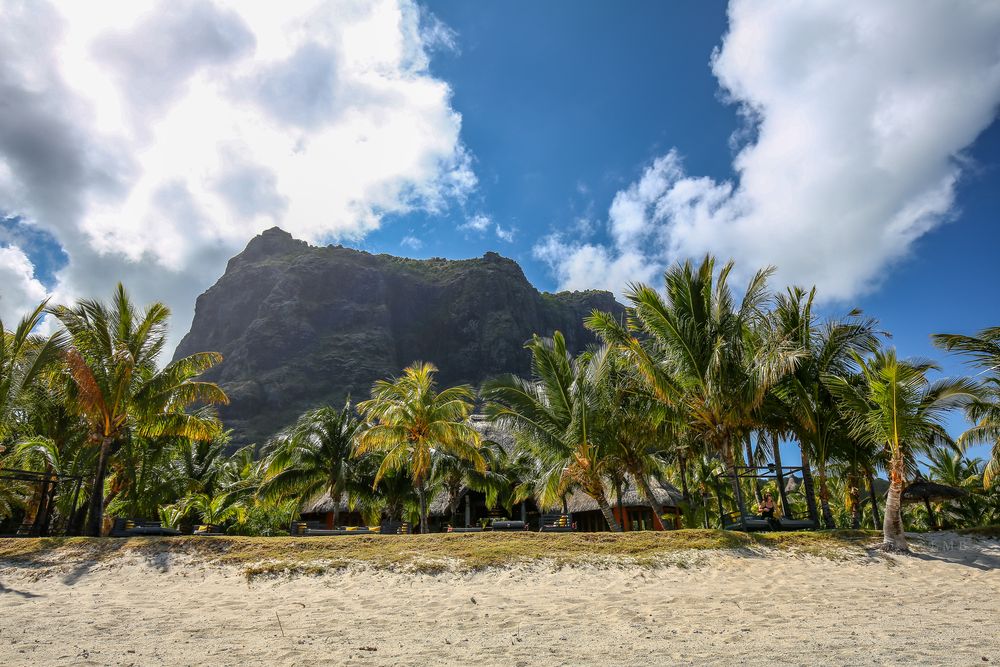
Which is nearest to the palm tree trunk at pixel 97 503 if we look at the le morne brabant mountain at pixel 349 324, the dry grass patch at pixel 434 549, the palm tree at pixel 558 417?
the dry grass patch at pixel 434 549

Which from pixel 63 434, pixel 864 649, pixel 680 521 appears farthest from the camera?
pixel 680 521

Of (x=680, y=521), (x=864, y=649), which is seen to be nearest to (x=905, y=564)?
(x=864, y=649)

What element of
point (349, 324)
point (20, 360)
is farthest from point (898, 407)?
point (349, 324)

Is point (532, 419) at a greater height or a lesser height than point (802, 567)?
greater

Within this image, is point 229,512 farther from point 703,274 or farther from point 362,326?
point 362,326

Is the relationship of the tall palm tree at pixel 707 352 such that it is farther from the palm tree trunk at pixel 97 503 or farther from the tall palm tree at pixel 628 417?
the palm tree trunk at pixel 97 503

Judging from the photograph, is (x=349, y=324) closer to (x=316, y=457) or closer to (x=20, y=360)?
(x=316, y=457)

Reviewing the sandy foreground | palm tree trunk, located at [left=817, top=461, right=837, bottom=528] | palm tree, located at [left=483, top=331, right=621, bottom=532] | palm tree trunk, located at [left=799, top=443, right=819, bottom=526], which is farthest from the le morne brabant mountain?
the sandy foreground

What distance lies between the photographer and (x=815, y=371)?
567 inches

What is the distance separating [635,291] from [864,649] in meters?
10.2

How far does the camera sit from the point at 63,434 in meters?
17.6

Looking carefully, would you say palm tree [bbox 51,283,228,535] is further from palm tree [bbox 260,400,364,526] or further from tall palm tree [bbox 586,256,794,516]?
tall palm tree [bbox 586,256,794,516]

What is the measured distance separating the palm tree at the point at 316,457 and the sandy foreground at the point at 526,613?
8.94 meters

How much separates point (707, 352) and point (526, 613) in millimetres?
8579
